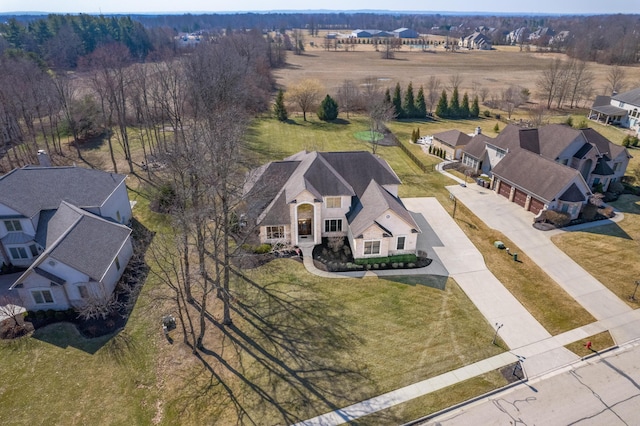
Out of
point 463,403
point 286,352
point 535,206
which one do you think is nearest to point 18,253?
point 286,352

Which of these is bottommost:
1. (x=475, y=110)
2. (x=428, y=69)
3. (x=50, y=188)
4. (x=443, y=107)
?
(x=475, y=110)

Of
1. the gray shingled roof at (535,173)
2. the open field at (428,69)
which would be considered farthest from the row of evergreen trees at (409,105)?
the gray shingled roof at (535,173)

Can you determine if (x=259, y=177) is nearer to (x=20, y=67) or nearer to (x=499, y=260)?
(x=499, y=260)

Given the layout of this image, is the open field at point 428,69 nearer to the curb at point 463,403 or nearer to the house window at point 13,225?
the house window at point 13,225

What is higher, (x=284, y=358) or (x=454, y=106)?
(x=454, y=106)

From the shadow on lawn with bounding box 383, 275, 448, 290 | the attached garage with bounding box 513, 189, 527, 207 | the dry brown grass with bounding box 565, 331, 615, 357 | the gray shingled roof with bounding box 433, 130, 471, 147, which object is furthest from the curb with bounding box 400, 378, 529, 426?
the gray shingled roof with bounding box 433, 130, 471, 147

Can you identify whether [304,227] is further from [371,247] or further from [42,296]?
[42,296]

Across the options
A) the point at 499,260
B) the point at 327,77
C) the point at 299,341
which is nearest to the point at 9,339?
the point at 299,341
